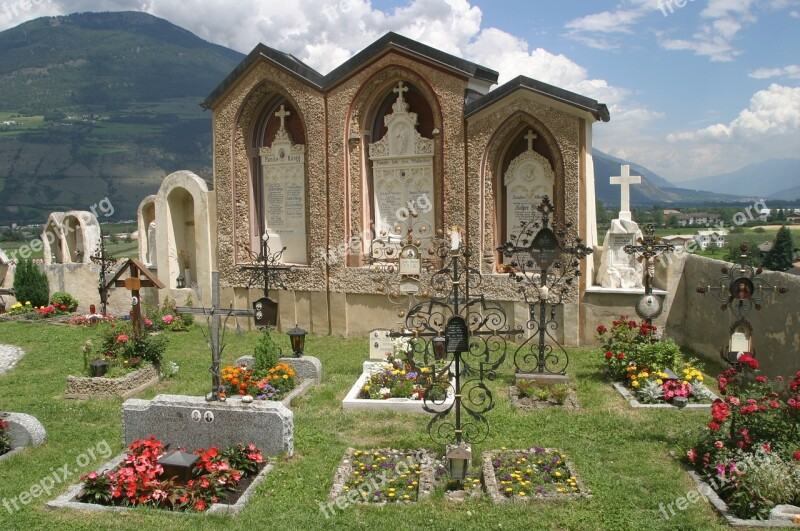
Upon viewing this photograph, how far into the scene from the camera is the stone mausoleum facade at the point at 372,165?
14.4 metres

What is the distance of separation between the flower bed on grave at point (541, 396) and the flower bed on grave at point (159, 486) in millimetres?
4485

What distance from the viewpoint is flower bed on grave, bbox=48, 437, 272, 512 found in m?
7.00

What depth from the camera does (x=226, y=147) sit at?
1725cm

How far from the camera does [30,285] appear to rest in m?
20.6

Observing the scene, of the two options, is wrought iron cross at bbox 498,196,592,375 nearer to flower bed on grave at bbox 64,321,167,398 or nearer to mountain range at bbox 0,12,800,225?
flower bed on grave at bbox 64,321,167,398

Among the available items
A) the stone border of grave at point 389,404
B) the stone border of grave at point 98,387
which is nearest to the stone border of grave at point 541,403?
the stone border of grave at point 389,404

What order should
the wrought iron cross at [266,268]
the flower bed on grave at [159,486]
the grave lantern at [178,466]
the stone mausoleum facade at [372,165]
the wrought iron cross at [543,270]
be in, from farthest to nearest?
the wrought iron cross at [266,268], the stone mausoleum facade at [372,165], the wrought iron cross at [543,270], the grave lantern at [178,466], the flower bed on grave at [159,486]

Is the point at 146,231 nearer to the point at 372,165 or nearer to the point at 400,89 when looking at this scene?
the point at 372,165

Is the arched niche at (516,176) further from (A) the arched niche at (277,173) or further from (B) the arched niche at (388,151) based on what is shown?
(A) the arched niche at (277,173)

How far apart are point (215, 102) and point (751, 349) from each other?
13.7 m

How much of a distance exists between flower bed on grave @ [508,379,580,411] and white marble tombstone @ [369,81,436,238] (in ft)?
19.2

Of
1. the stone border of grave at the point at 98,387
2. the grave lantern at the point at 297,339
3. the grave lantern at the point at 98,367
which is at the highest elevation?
the grave lantern at the point at 297,339

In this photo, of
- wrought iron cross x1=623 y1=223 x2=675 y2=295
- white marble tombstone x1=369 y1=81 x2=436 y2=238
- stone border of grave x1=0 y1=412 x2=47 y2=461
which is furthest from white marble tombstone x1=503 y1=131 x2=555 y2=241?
stone border of grave x1=0 y1=412 x2=47 y2=461

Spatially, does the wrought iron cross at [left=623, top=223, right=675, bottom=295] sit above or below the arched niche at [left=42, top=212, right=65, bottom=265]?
below
